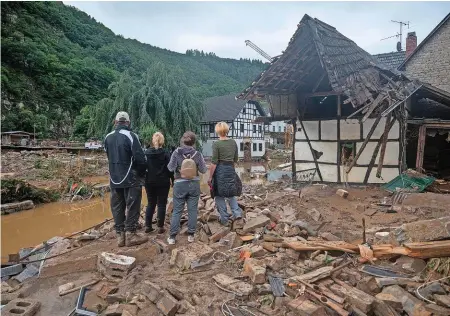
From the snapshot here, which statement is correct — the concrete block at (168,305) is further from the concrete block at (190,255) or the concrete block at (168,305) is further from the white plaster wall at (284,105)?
the white plaster wall at (284,105)

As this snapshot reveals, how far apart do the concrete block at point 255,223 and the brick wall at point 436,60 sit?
15.8 meters

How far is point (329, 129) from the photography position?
10.4 m

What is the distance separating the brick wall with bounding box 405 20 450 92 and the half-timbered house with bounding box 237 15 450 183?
24.2 feet

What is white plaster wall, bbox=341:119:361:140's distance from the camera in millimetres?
9922

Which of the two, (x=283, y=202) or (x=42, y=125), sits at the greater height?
(x=42, y=125)

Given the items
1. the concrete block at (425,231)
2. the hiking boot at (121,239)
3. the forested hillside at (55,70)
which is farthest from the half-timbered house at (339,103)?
the forested hillside at (55,70)

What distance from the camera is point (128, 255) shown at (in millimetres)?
4656

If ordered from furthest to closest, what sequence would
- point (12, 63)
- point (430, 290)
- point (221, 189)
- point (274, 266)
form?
point (12, 63) < point (221, 189) < point (274, 266) < point (430, 290)

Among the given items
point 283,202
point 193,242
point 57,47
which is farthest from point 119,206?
point 57,47

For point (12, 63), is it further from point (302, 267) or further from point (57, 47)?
point (302, 267)

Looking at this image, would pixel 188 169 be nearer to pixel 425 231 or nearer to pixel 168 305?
pixel 168 305

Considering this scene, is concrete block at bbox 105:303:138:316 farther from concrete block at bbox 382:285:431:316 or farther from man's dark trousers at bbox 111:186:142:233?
concrete block at bbox 382:285:431:316

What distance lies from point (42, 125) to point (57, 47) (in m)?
24.5

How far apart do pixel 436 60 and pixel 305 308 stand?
18575 mm
